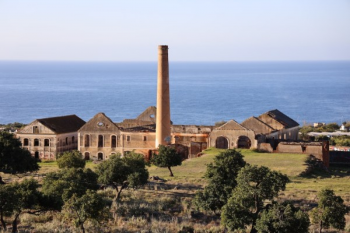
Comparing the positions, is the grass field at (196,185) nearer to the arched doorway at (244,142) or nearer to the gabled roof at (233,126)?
the arched doorway at (244,142)

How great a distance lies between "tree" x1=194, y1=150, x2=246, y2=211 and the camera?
2911cm

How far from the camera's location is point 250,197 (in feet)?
82.7

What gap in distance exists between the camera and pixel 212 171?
3153cm

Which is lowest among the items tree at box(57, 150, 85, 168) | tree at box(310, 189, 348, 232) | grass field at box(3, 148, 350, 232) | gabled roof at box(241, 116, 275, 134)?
grass field at box(3, 148, 350, 232)

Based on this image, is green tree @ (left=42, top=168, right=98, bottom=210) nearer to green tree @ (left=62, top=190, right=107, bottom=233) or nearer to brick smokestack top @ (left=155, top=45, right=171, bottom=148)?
green tree @ (left=62, top=190, right=107, bottom=233)

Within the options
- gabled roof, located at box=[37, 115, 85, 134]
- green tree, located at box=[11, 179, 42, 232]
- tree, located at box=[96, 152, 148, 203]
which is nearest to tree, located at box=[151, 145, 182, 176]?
tree, located at box=[96, 152, 148, 203]

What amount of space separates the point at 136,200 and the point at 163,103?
70.2 feet

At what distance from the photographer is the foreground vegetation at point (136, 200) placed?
26.5 m

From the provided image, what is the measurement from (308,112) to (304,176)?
9233cm

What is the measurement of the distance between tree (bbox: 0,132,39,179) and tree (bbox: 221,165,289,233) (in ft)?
58.5

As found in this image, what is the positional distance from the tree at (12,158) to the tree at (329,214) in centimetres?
1980

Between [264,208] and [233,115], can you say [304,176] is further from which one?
[233,115]

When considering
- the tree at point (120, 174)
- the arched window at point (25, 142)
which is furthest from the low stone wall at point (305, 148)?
the arched window at point (25, 142)

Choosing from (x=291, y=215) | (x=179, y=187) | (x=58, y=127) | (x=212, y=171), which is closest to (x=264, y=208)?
(x=291, y=215)
